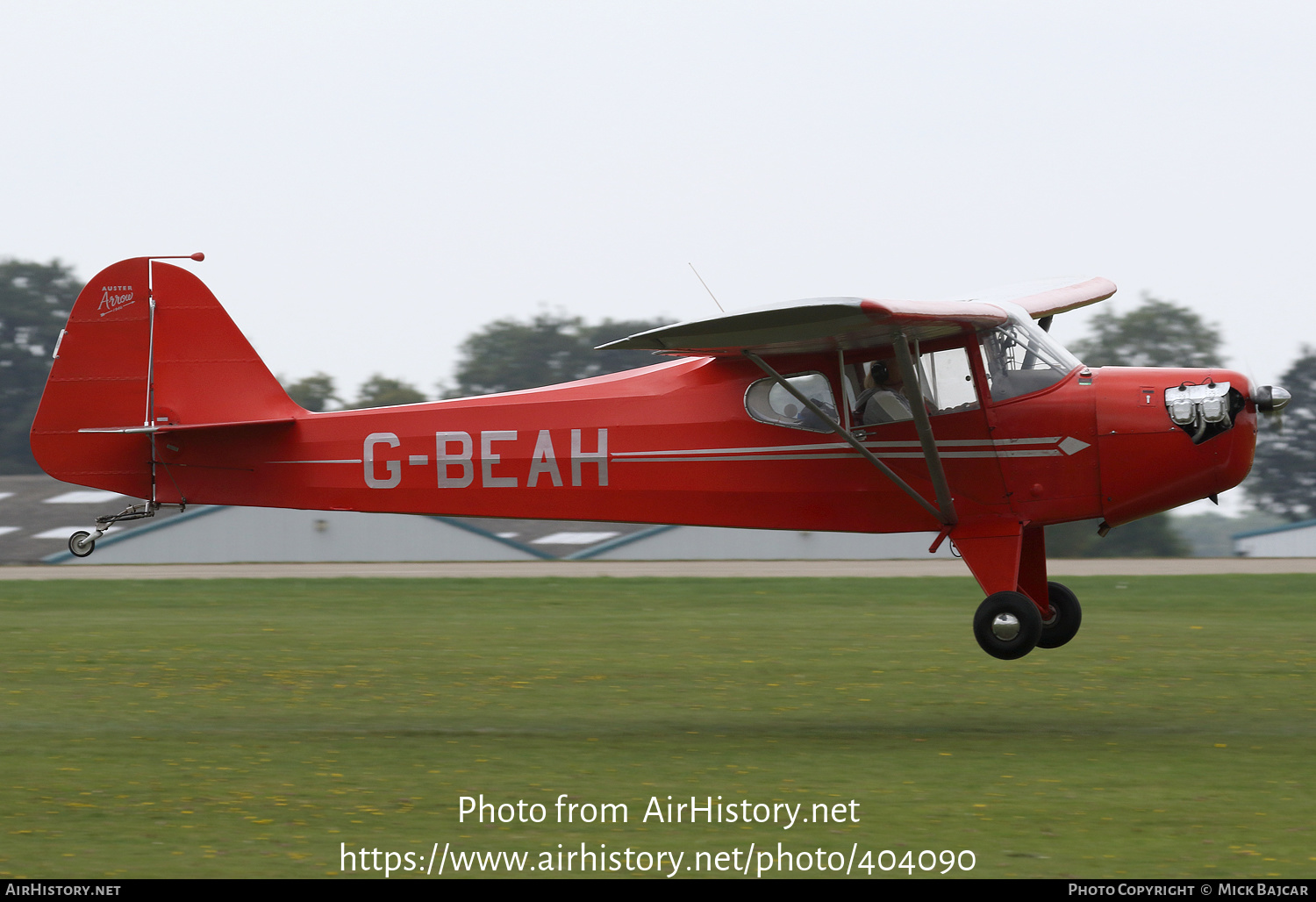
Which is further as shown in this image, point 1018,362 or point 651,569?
point 651,569

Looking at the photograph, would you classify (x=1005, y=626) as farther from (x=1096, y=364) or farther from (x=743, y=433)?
(x=1096, y=364)

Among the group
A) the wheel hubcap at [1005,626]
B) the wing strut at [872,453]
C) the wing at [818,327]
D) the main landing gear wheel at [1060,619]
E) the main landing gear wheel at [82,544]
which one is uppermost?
the wing at [818,327]

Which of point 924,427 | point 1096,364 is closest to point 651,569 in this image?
point 924,427

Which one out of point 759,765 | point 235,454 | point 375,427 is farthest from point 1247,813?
point 235,454

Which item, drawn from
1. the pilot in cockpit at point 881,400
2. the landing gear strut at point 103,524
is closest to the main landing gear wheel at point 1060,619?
the pilot in cockpit at point 881,400

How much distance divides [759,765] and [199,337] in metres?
6.63

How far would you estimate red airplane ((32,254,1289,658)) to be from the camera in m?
10.5

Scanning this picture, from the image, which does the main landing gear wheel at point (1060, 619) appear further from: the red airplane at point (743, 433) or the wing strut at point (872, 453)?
the wing strut at point (872, 453)

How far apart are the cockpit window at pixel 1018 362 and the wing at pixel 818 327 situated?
0.23 m

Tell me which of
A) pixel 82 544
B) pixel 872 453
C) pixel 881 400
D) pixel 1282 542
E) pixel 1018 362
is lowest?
pixel 1282 542

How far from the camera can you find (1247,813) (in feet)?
26.7

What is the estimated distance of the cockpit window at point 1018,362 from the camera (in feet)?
35.7

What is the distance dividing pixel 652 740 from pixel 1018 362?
4214 millimetres

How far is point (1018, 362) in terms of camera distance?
10961 millimetres
